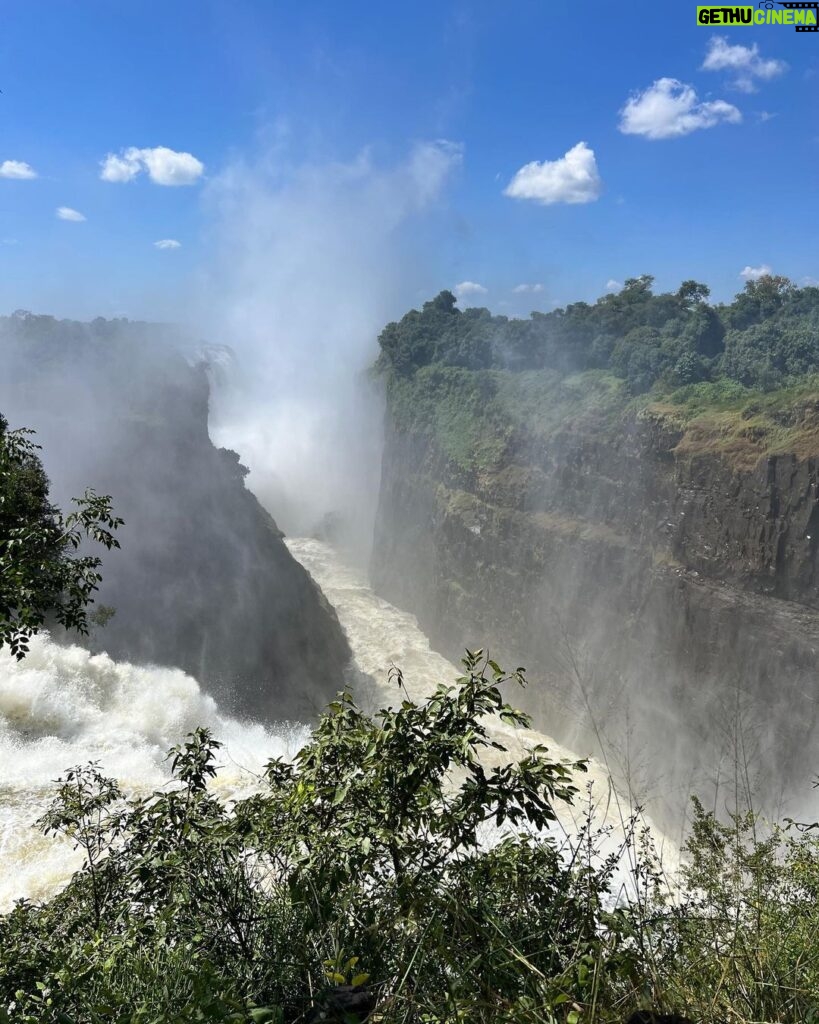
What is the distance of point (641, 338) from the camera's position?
3419cm

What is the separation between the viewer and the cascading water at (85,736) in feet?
35.0

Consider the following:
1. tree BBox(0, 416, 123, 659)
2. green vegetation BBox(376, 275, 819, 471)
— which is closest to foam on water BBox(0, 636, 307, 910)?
tree BBox(0, 416, 123, 659)

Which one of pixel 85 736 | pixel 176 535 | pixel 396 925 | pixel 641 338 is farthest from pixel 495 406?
pixel 396 925

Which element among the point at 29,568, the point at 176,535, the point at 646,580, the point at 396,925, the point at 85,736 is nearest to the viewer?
the point at 396,925

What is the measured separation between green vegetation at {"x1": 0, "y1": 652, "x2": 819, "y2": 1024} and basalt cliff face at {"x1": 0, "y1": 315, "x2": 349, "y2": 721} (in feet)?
55.1

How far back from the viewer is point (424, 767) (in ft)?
12.1

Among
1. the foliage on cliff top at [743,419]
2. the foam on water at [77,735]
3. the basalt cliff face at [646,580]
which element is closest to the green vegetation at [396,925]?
the foam on water at [77,735]

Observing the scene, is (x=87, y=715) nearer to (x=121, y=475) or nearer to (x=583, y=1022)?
(x=121, y=475)

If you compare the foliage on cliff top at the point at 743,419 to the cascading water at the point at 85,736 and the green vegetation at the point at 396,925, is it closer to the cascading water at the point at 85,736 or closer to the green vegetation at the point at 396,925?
the cascading water at the point at 85,736

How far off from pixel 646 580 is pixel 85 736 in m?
18.0

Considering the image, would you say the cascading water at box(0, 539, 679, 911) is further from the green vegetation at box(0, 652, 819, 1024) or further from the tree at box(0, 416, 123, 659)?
the green vegetation at box(0, 652, 819, 1024)

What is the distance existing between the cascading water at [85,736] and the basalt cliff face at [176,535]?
232 centimetres

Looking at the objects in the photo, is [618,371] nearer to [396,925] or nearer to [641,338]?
[641,338]

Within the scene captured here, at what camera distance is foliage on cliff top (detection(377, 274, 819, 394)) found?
1182 inches
